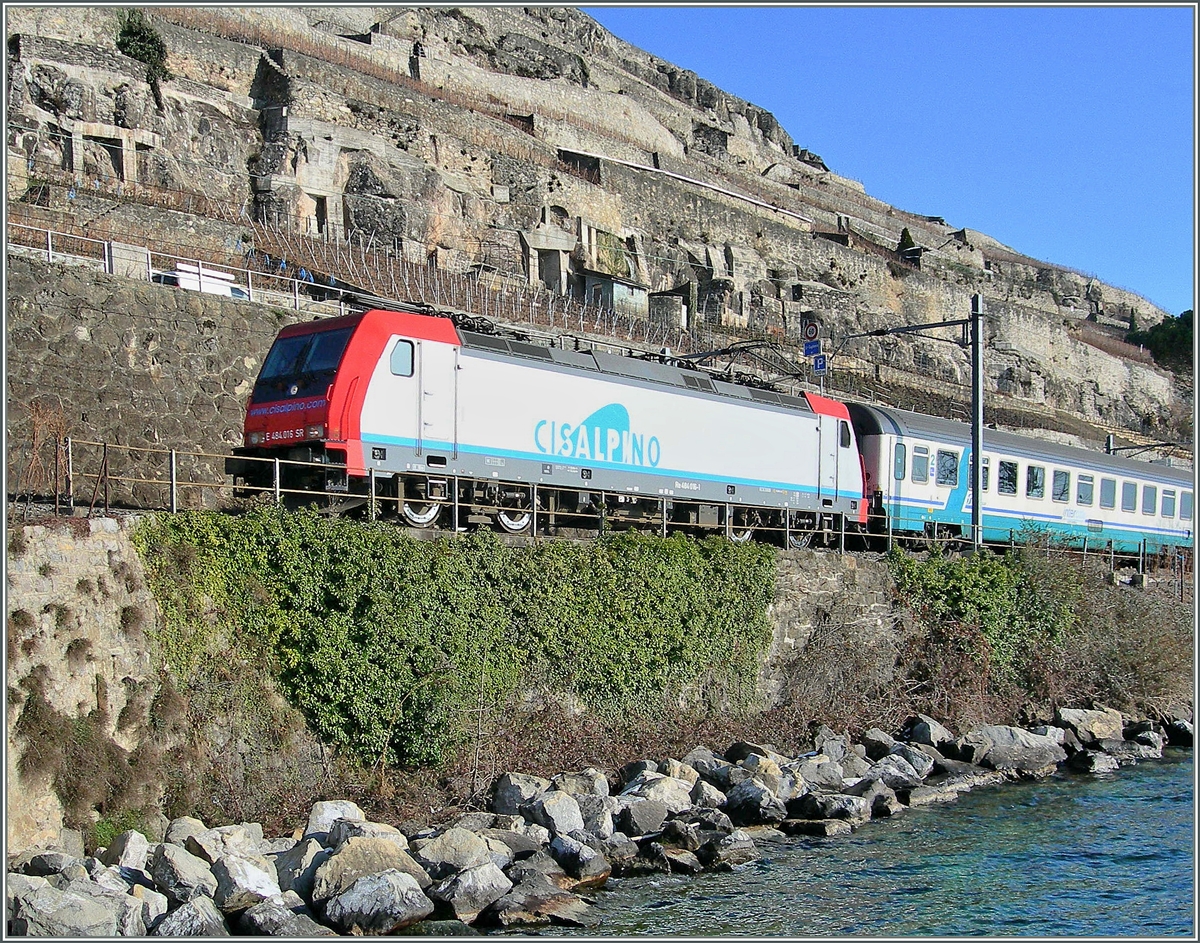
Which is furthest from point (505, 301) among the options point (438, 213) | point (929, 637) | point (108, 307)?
point (929, 637)

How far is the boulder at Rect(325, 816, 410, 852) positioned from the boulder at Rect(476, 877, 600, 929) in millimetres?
1234

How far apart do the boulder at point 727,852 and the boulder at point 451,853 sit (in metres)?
2.56

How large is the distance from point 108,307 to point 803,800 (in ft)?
46.1

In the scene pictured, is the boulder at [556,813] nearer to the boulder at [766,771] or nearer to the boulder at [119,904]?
the boulder at [766,771]

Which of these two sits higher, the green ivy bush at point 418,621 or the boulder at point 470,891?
the green ivy bush at point 418,621

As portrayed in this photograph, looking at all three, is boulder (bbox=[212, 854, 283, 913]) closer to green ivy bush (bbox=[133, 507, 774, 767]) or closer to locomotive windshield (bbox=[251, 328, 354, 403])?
green ivy bush (bbox=[133, 507, 774, 767])

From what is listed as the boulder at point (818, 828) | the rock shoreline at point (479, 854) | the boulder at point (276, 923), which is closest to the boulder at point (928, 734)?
the rock shoreline at point (479, 854)

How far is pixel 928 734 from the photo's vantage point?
19297 mm

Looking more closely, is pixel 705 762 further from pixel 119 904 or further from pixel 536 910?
pixel 119 904

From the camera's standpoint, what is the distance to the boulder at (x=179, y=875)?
1010 cm

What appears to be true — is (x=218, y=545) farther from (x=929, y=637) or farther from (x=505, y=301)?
(x=505, y=301)

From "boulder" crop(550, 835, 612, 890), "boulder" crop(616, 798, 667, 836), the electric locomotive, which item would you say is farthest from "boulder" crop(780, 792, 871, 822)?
the electric locomotive

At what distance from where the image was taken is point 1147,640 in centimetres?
2436

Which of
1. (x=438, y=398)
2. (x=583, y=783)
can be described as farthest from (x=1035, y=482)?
(x=583, y=783)
